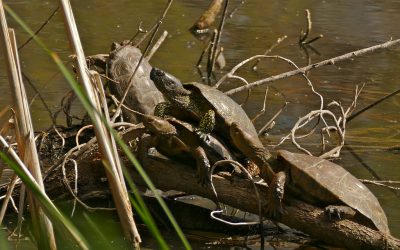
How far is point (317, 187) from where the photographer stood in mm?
4746

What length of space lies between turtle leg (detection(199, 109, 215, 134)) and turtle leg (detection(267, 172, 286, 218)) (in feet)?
1.60

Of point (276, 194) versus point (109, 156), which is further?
point (276, 194)

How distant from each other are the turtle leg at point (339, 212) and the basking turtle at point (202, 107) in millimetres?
517

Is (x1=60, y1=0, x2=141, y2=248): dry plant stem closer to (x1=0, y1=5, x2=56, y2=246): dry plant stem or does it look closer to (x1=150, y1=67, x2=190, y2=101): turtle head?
(x1=0, y1=5, x2=56, y2=246): dry plant stem

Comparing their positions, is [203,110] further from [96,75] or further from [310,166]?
[96,75]

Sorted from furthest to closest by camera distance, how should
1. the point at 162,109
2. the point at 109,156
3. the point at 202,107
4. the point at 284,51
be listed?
the point at 284,51, the point at 162,109, the point at 202,107, the point at 109,156

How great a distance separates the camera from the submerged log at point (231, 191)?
4.61m

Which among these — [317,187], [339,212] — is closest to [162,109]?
[317,187]

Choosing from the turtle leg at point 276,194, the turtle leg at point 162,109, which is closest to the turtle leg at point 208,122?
the turtle leg at point 162,109

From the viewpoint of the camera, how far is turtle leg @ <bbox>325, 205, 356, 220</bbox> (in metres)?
4.62

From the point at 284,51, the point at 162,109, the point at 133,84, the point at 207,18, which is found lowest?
the point at 284,51

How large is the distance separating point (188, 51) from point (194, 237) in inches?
229

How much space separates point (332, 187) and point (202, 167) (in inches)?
27.8

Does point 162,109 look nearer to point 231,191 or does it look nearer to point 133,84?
point 231,191
